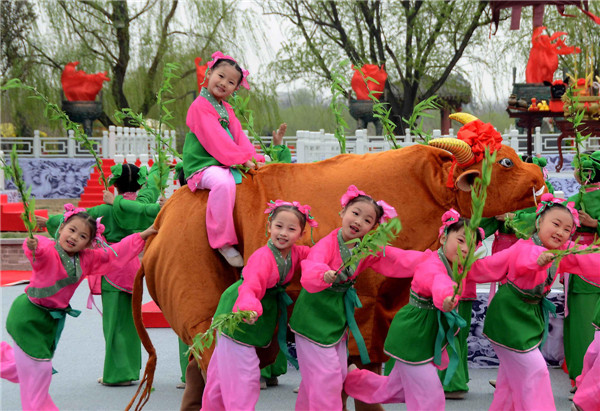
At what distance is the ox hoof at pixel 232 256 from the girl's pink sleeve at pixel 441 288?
94cm

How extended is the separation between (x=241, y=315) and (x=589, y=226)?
225 cm

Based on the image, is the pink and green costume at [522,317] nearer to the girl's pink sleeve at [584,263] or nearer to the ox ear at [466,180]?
the girl's pink sleeve at [584,263]

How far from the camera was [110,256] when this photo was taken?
392cm

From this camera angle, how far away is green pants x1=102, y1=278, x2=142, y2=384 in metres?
4.74

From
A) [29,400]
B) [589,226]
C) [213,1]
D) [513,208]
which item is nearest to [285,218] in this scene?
[513,208]

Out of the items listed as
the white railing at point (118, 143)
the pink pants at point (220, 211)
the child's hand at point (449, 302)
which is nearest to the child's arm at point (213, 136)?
the pink pants at point (220, 211)

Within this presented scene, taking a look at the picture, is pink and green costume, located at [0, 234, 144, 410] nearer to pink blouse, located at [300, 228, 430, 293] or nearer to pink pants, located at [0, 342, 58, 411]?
pink pants, located at [0, 342, 58, 411]

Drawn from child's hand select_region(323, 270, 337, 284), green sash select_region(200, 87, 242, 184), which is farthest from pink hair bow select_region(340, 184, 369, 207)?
green sash select_region(200, 87, 242, 184)

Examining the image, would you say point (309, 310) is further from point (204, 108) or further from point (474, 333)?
point (474, 333)

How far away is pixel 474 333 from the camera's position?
196 inches

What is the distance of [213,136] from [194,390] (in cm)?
122

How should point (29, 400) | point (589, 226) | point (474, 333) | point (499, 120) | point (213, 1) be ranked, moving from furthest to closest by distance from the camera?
point (499, 120)
point (213, 1)
point (474, 333)
point (589, 226)
point (29, 400)

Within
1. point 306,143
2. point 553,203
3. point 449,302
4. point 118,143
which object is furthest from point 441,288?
point 118,143

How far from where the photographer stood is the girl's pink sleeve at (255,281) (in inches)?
130
